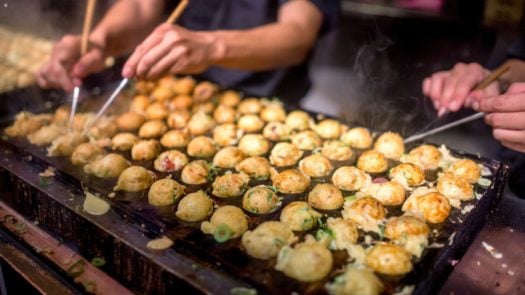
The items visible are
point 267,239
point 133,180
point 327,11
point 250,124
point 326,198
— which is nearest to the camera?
point 267,239

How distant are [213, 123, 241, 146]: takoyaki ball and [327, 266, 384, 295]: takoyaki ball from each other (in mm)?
1438

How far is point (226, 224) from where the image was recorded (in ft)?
6.82

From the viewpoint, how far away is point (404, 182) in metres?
2.48

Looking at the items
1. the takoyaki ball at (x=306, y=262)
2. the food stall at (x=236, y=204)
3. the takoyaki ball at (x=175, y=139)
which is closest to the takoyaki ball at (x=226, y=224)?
the food stall at (x=236, y=204)

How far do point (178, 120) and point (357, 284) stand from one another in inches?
76.4

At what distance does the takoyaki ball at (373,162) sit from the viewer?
261 cm

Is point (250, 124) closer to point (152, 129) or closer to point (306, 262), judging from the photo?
point (152, 129)

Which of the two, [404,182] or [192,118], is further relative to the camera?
[192,118]

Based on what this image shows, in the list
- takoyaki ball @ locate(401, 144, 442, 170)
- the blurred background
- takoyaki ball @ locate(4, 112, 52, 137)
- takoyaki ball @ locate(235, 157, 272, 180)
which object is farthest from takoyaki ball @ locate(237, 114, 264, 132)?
takoyaki ball @ locate(4, 112, 52, 137)

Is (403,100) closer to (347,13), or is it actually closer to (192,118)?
(192,118)

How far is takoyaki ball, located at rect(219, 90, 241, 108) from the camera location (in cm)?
355

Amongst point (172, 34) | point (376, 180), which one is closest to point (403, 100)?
point (376, 180)

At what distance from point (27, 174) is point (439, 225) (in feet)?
7.03

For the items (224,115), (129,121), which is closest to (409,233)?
(224,115)
